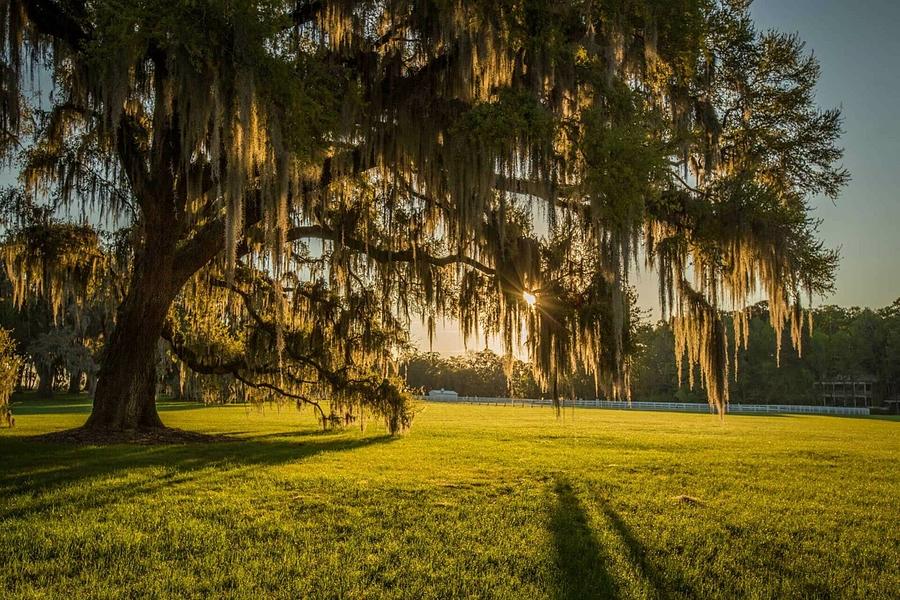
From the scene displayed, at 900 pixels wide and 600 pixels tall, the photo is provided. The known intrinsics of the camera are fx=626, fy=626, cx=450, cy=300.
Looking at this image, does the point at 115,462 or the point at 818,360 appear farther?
the point at 818,360

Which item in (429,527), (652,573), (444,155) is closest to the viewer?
(652,573)

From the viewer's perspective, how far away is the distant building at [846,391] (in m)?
57.7

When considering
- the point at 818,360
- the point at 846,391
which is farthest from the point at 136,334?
the point at 846,391

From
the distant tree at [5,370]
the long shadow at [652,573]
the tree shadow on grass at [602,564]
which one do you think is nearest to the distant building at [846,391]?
the tree shadow on grass at [602,564]

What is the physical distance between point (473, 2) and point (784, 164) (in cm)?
598

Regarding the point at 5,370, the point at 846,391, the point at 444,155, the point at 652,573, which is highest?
the point at 444,155

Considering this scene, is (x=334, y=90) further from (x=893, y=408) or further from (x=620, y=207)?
(x=893, y=408)

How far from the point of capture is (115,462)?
7.85 m

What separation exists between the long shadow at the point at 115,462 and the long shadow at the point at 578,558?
3.94 meters

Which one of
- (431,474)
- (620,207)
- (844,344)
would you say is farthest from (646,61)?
(844,344)

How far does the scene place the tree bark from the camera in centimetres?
988

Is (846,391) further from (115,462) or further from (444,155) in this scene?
(115,462)

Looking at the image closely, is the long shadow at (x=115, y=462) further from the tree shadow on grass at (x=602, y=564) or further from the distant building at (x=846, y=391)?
the distant building at (x=846, y=391)

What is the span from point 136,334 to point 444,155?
594 centimetres
